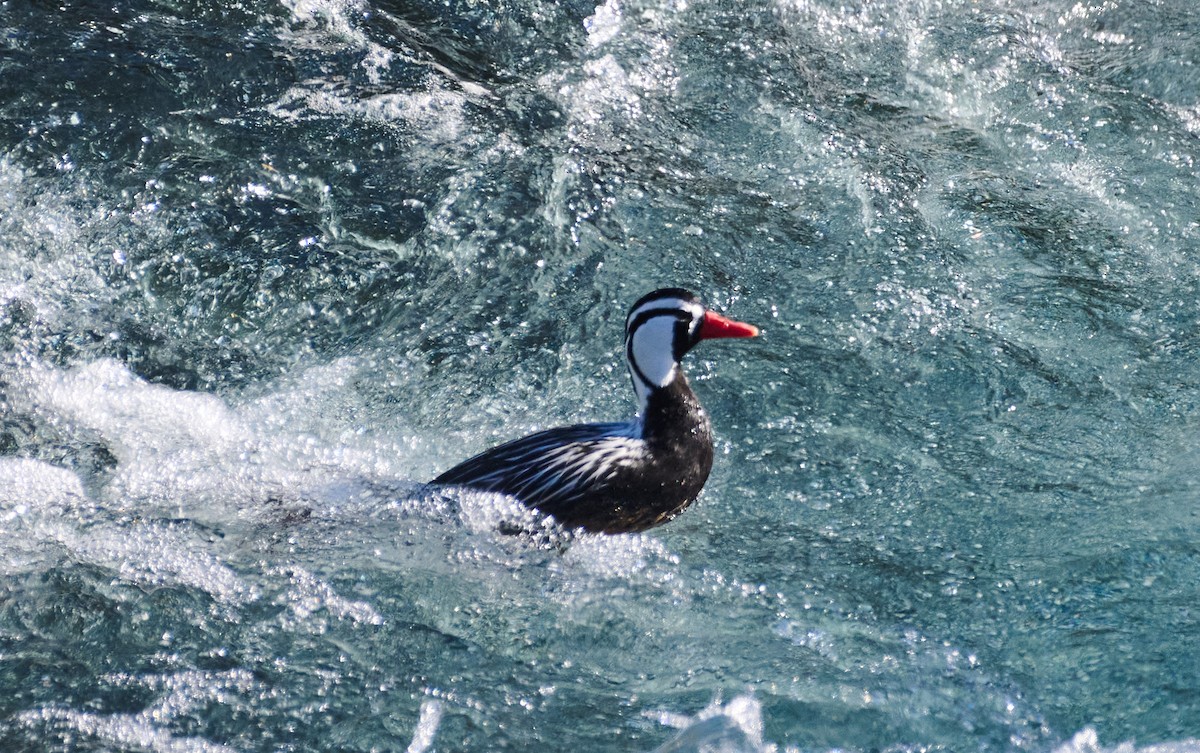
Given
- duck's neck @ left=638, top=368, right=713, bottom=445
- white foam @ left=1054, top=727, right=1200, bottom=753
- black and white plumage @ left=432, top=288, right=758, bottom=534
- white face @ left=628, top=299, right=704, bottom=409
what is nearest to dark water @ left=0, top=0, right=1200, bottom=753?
white foam @ left=1054, top=727, right=1200, bottom=753

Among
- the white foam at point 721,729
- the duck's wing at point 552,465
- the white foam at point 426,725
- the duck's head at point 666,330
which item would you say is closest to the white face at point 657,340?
the duck's head at point 666,330

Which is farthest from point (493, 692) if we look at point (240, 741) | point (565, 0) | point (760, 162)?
point (565, 0)

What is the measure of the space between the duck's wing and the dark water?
136 mm

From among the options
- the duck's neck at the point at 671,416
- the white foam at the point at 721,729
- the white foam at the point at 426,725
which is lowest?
the white foam at the point at 426,725

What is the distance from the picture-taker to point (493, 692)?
395 cm

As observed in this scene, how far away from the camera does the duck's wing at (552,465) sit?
464 centimetres

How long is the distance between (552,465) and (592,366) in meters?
1.00

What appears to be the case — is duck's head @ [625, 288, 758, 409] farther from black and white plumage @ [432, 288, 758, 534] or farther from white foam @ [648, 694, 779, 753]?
white foam @ [648, 694, 779, 753]

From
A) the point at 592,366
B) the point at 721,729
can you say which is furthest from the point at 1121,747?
the point at 592,366

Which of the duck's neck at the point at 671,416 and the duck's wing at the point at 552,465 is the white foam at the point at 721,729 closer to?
the duck's wing at the point at 552,465

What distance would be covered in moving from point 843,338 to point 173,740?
3278 mm

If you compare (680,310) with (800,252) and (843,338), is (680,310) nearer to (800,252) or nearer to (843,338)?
(843,338)

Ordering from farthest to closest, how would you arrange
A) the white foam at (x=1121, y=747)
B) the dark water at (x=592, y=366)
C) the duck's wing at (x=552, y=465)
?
the duck's wing at (x=552, y=465), the dark water at (x=592, y=366), the white foam at (x=1121, y=747)

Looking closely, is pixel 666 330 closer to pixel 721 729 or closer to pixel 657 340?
pixel 657 340
